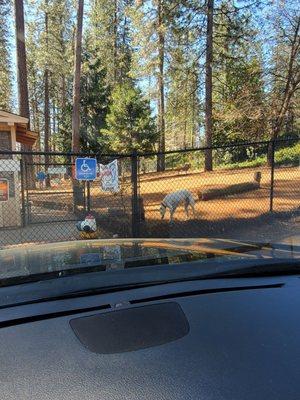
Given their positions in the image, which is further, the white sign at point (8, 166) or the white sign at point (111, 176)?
the white sign at point (8, 166)

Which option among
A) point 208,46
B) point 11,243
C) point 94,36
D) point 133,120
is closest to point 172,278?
point 11,243

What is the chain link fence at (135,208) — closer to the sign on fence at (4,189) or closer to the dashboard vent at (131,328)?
the sign on fence at (4,189)

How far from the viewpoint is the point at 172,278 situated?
6.25ft

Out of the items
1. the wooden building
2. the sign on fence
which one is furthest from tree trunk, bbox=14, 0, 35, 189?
the sign on fence

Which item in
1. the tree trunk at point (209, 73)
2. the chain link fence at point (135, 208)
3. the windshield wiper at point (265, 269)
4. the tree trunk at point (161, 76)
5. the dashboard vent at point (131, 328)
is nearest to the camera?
the dashboard vent at point (131, 328)

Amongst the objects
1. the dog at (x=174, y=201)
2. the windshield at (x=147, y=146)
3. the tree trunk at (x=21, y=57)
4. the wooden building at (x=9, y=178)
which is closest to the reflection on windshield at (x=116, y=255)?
the windshield at (x=147, y=146)

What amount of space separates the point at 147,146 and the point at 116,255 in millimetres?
30207

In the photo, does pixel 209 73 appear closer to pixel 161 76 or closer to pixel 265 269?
pixel 161 76

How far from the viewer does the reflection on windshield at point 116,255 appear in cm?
206

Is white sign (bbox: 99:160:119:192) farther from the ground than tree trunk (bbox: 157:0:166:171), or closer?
closer

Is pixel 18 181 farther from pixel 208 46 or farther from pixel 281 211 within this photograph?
pixel 208 46

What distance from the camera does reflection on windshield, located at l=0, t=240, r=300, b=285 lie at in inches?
81.2

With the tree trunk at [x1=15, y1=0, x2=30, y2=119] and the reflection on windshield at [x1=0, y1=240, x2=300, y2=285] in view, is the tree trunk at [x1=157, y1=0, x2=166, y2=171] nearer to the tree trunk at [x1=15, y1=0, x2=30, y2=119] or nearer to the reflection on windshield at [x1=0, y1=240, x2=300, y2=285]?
the tree trunk at [x1=15, y1=0, x2=30, y2=119]

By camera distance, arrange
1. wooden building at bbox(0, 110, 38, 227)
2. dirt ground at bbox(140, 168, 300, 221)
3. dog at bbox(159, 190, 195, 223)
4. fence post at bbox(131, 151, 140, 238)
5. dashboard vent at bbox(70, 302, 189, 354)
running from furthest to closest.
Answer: wooden building at bbox(0, 110, 38, 227) < dirt ground at bbox(140, 168, 300, 221) < dog at bbox(159, 190, 195, 223) < fence post at bbox(131, 151, 140, 238) < dashboard vent at bbox(70, 302, 189, 354)
